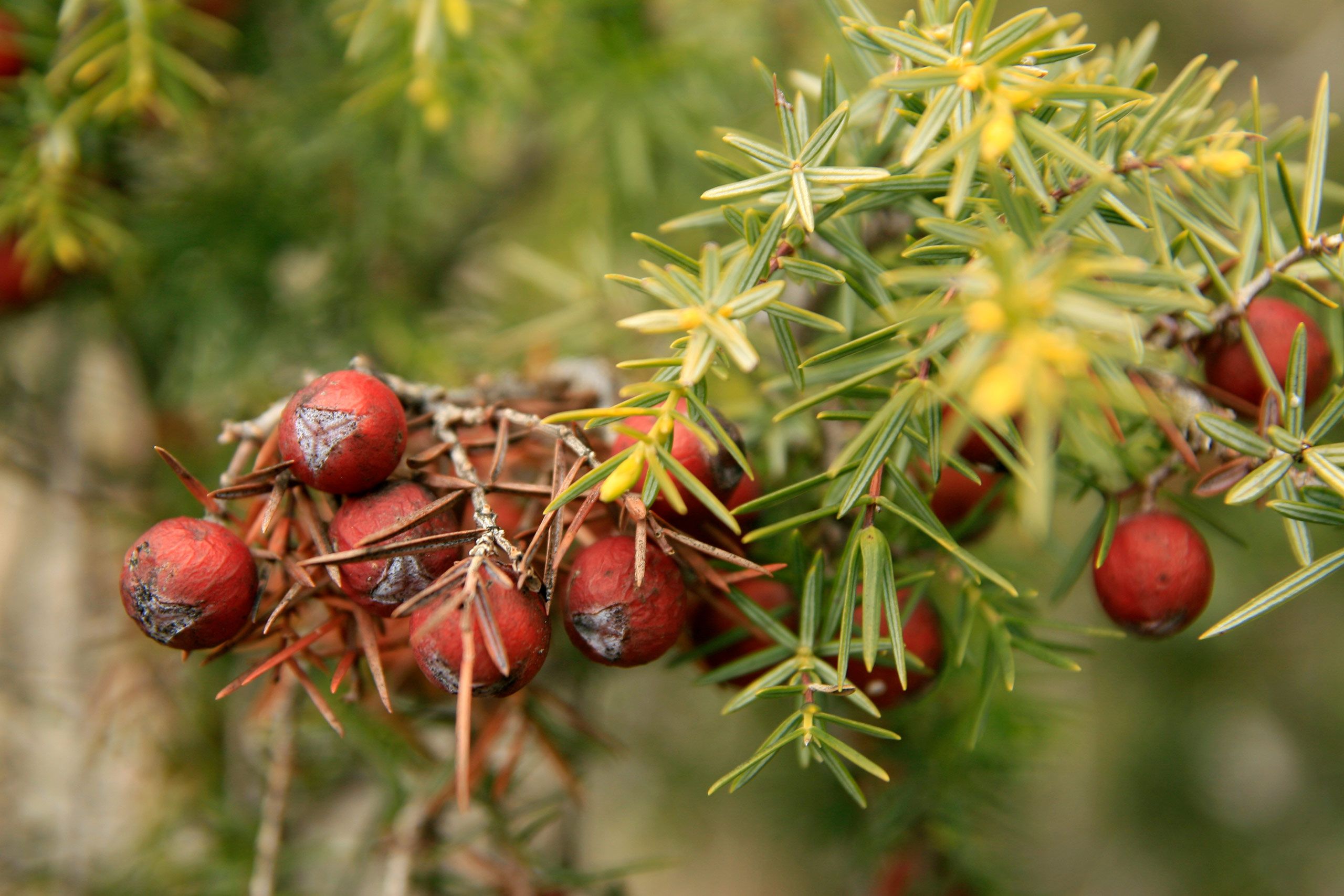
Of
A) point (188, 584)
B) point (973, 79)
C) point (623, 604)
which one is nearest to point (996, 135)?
point (973, 79)

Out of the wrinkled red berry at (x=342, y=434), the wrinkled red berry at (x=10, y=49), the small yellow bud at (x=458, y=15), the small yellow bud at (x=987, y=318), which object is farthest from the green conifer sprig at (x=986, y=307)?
the wrinkled red berry at (x=10, y=49)

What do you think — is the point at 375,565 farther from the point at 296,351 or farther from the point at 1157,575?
the point at 296,351

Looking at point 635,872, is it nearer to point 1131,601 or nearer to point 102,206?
point 1131,601

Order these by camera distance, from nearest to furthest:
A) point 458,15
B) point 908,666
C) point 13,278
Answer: point 908,666 < point 458,15 < point 13,278

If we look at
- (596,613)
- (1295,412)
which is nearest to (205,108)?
(596,613)

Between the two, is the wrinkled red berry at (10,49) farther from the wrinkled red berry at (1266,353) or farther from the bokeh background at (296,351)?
the wrinkled red berry at (1266,353)
